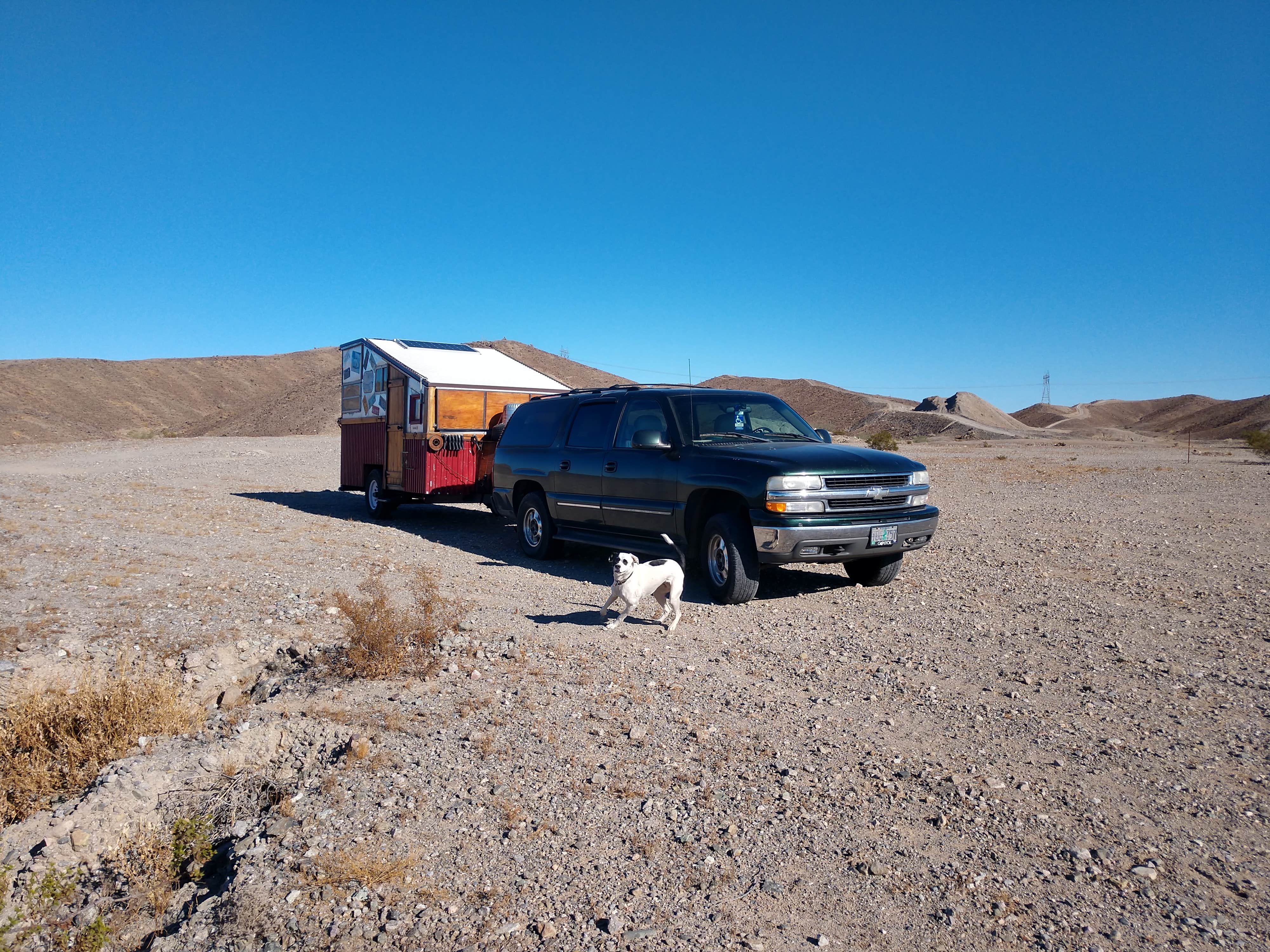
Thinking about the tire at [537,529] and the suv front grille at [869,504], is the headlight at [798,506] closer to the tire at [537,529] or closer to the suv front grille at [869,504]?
the suv front grille at [869,504]

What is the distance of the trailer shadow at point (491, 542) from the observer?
28.3ft

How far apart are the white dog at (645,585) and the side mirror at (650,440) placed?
1.46m

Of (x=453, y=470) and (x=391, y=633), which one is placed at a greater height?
(x=453, y=470)

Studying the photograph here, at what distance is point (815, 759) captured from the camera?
14.2ft

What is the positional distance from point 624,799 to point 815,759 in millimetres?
1057

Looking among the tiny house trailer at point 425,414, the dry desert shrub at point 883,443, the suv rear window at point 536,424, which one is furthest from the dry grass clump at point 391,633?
the dry desert shrub at point 883,443

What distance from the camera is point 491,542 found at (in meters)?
12.0

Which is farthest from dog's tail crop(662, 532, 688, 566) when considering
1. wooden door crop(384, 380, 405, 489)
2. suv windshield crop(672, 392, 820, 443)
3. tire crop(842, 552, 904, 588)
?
wooden door crop(384, 380, 405, 489)

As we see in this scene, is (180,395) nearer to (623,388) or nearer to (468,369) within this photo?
(468,369)

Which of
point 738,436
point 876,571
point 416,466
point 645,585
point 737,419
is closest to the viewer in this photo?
point 645,585

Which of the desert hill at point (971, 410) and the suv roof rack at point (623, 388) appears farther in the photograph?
the desert hill at point (971, 410)

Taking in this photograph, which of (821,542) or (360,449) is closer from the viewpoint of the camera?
(821,542)

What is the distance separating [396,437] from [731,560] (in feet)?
25.5

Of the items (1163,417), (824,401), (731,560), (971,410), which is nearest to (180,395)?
(824,401)
